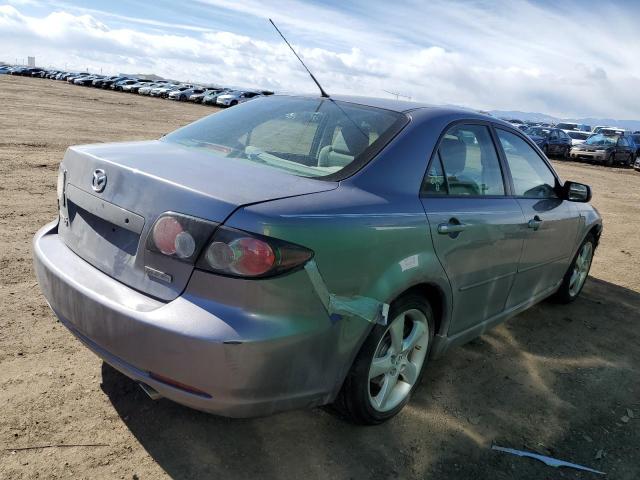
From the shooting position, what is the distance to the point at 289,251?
213 centimetres

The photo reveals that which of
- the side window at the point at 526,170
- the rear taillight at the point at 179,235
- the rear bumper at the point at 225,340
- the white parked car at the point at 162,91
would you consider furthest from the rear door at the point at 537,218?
the white parked car at the point at 162,91

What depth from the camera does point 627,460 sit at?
2.89m

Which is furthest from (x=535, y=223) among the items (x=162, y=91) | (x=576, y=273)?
(x=162, y=91)

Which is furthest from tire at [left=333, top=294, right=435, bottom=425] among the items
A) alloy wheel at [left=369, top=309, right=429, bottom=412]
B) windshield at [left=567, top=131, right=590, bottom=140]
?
windshield at [left=567, top=131, right=590, bottom=140]

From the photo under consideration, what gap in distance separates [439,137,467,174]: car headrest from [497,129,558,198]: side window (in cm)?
60

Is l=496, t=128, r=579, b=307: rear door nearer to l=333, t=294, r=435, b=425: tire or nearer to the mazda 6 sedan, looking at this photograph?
the mazda 6 sedan

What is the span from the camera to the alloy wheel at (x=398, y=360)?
9.13ft

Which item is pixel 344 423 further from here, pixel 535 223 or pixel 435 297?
pixel 535 223

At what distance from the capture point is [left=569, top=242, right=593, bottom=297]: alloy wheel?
16.7 feet

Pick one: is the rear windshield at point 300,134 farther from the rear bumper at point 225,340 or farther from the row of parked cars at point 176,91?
the row of parked cars at point 176,91

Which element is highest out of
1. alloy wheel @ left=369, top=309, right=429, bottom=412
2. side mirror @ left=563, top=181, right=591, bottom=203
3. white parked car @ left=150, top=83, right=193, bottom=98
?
side mirror @ left=563, top=181, right=591, bottom=203

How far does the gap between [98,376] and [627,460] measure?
9.45ft

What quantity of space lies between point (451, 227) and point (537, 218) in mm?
1223

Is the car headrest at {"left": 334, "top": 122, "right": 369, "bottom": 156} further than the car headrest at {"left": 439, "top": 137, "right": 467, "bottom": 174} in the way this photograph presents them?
No
